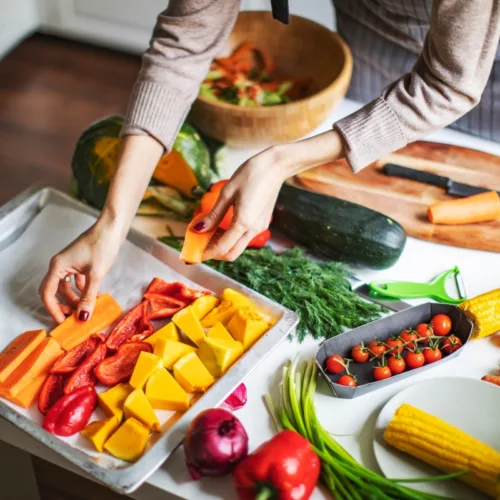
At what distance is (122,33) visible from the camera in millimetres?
4207

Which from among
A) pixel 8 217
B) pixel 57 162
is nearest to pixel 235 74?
pixel 8 217

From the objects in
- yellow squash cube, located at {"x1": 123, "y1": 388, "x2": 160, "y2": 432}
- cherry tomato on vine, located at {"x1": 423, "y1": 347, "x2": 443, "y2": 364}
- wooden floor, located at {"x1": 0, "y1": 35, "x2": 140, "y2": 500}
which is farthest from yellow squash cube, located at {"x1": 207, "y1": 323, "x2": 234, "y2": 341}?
wooden floor, located at {"x1": 0, "y1": 35, "x2": 140, "y2": 500}

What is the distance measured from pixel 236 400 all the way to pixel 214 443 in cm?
22

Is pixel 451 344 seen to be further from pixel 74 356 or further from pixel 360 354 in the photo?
pixel 74 356

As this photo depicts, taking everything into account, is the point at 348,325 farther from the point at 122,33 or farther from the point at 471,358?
the point at 122,33

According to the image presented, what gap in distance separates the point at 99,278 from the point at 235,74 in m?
0.93

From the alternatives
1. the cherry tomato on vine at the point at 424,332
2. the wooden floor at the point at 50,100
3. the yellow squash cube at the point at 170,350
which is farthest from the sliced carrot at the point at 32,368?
A: the wooden floor at the point at 50,100

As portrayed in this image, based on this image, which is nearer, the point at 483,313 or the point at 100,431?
the point at 100,431

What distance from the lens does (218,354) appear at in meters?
1.39

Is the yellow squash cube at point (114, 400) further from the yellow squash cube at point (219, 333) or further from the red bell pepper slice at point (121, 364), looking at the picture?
the yellow squash cube at point (219, 333)

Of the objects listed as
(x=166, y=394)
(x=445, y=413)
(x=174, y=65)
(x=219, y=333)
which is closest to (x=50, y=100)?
(x=174, y=65)

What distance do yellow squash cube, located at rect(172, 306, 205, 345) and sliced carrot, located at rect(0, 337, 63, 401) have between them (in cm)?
26

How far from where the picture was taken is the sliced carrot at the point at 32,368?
1.36 meters

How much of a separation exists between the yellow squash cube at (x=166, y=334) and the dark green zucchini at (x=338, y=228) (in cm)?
47
